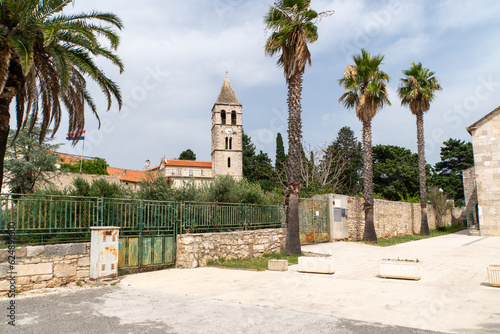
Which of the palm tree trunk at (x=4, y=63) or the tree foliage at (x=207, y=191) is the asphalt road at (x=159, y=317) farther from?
the tree foliage at (x=207, y=191)

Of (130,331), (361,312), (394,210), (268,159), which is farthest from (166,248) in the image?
(268,159)

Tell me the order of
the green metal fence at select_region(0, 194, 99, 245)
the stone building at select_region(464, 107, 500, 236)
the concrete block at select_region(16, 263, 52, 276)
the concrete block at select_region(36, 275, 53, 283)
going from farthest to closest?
the stone building at select_region(464, 107, 500, 236) < the concrete block at select_region(36, 275, 53, 283) < the green metal fence at select_region(0, 194, 99, 245) < the concrete block at select_region(16, 263, 52, 276)

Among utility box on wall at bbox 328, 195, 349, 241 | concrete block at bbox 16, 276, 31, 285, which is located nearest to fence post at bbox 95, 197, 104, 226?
concrete block at bbox 16, 276, 31, 285

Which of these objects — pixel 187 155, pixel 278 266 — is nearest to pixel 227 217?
pixel 278 266

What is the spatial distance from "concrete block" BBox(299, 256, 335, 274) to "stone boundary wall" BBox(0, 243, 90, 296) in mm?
5749

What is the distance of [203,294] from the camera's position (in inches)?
291

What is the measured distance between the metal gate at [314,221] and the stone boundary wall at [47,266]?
36.4 ft

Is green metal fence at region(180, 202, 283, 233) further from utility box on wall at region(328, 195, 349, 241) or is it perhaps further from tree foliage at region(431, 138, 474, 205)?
tree foliage at region(431, 138, 474, 205)

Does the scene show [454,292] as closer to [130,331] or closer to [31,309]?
[130,331]

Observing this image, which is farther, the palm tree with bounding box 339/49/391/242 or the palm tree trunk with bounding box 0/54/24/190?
the palm tree with bounding box 339/49/391/242

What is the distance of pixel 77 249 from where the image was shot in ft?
27.8

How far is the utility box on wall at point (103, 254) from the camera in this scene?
845cm

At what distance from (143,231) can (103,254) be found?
177cm

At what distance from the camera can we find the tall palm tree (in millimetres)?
13820
